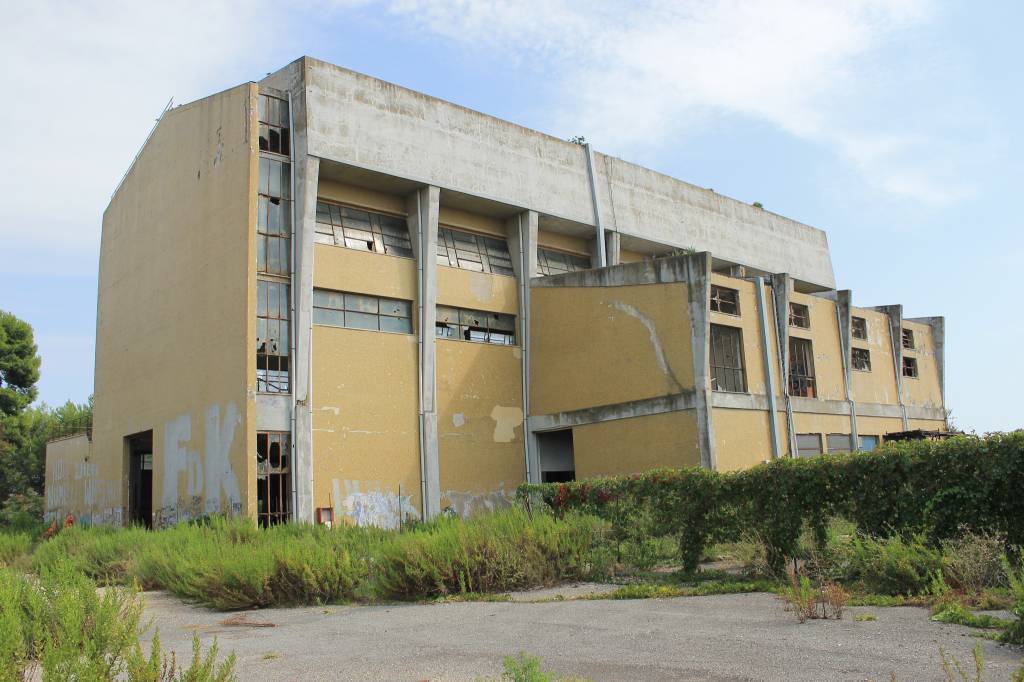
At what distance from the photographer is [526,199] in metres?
26.7

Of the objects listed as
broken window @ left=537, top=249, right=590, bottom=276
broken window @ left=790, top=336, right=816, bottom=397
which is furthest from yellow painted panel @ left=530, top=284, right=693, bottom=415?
broken window @ left=790, top=336, right=816, bottom=397

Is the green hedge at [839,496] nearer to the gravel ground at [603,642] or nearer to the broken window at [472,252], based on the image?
the gravel ground at [603,642]

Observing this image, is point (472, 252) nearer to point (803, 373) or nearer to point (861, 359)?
point (803, 373)

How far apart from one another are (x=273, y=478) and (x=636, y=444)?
928 cm

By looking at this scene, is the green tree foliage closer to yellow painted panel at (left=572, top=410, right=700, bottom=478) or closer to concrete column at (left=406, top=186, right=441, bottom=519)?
concrete column at (left=406, top=186, right=441, bottom=519)

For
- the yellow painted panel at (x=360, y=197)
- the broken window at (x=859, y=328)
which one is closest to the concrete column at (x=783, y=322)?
the broken window at (x=859, y=328)

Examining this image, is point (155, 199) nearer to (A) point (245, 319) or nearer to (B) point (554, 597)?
(A) point (245, 319)

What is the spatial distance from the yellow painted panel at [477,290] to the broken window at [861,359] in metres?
11.7

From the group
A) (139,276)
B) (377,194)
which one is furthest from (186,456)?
(377,194)

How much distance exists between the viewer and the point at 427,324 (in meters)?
24.1

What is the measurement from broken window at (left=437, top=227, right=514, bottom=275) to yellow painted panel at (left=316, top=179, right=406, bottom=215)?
1.63m

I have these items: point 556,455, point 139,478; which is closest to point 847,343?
point 556,455

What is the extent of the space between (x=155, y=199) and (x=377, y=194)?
6954mm

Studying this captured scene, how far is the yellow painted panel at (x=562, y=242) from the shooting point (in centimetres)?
2860
